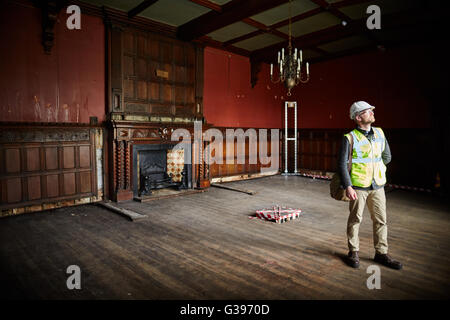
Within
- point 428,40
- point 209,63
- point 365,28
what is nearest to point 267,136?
point 209,63

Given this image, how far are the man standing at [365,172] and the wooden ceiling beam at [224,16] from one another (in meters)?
2.95

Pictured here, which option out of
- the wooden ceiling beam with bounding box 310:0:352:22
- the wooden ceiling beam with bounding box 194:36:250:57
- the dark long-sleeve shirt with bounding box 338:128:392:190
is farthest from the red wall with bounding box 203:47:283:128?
the dark long-sleeve shirt with bounding box 338:128:392:190

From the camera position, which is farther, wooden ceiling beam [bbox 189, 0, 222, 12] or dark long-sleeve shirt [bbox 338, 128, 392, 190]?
wooden ceiling beam [bbox 189, 0, 222, 12]

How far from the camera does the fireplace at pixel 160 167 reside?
19.7 ft

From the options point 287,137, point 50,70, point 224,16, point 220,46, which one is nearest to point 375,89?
point 287,137

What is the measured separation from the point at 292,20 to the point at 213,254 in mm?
5132

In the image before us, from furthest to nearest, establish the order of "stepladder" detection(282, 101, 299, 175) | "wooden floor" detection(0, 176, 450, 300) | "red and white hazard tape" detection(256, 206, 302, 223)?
"stepladder" detection(282, 101, 299, 175)
"red and white hazard tape" detection(256, 206, 302, 223)
"wooden floor" detection(0, 176, 450, 300)

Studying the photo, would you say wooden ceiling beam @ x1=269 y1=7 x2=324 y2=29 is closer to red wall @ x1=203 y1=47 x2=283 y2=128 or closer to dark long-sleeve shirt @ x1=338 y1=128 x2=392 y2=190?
red wall @ x1=203 y1=47 x2=283 y2=128

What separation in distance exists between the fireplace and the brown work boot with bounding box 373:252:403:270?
14.6 ft

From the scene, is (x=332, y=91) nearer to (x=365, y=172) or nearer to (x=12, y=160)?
(x=365, y=172)

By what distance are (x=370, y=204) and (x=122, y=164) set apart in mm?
4477

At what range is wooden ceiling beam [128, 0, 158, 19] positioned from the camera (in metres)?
5.12

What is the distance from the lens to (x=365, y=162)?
2.76 metres

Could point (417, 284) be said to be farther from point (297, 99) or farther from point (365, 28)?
point (297, 99)
